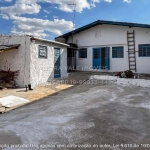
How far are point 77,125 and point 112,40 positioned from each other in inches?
493

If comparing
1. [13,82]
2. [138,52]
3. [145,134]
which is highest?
[138,52]

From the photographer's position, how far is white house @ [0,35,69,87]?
10352 mm

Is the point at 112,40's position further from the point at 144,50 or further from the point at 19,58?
the point at 19,58

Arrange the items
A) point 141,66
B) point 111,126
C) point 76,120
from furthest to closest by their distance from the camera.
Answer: point 141,66 → point 76,120 → point 111,126

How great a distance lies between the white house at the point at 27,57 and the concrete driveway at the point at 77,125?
4.07m

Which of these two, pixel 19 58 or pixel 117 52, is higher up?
pixel 117 52

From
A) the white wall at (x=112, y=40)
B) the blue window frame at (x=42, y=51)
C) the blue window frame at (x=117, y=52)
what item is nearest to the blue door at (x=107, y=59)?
the white wall at (x=112, y=40)

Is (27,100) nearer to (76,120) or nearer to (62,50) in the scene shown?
(76,120)

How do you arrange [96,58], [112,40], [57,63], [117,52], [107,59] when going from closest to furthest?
[57,63]
[117,52]
[112,40]
[107,59]
[96,58]

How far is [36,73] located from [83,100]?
187 inches

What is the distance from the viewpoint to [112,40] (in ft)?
51.4

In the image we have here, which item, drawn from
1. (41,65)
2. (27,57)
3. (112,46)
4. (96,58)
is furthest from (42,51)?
(112,46)

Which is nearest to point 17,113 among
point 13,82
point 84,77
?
point 13,82

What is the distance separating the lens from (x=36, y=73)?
11.0m
